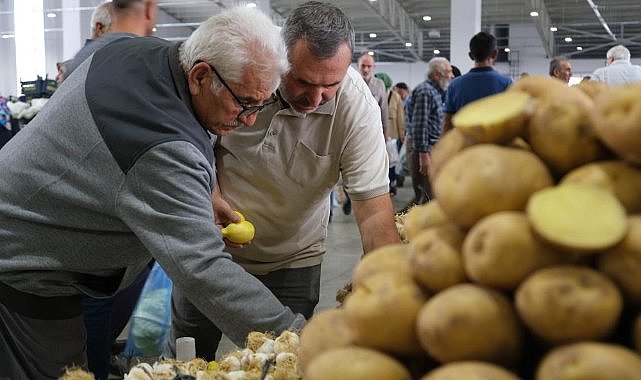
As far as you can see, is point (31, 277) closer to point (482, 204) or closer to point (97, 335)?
point (97, 335)

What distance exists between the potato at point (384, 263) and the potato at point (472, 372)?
0.15 m

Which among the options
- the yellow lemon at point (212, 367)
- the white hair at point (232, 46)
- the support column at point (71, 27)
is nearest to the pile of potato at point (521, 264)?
the yellow lemon at point (212, 367)

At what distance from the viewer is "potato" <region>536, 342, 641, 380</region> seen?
23.8 inches

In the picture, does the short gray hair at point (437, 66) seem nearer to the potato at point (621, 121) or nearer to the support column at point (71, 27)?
the potato at point (621, 121)

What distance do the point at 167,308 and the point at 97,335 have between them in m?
0.36

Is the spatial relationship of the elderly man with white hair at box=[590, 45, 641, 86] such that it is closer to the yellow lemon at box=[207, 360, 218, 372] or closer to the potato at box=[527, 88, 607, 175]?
the yellow lemon at box=[207, 360, 218, 372]

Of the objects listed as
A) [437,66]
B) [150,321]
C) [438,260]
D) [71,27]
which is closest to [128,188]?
[438,260]

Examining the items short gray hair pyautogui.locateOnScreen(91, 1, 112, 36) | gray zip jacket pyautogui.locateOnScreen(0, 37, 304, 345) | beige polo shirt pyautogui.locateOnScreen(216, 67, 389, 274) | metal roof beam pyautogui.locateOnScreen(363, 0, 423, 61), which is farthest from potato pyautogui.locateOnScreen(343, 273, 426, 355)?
metal roof beam pyautogui.locateOnScreen(363, 0, 423, 61)

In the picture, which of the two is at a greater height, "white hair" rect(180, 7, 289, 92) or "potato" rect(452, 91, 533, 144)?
"white hair" rect(180, 7, 289, 92)

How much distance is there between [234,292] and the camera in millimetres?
1497

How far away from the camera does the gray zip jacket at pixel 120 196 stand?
1493 millimetres

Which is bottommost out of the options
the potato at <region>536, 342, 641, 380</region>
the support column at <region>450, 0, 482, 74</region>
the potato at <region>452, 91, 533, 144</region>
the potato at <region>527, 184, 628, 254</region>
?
the potato at <region>536, 342, 641, 380</region>

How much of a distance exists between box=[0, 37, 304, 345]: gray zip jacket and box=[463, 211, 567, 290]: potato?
2.92ft

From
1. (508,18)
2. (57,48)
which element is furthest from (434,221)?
(508,18)
